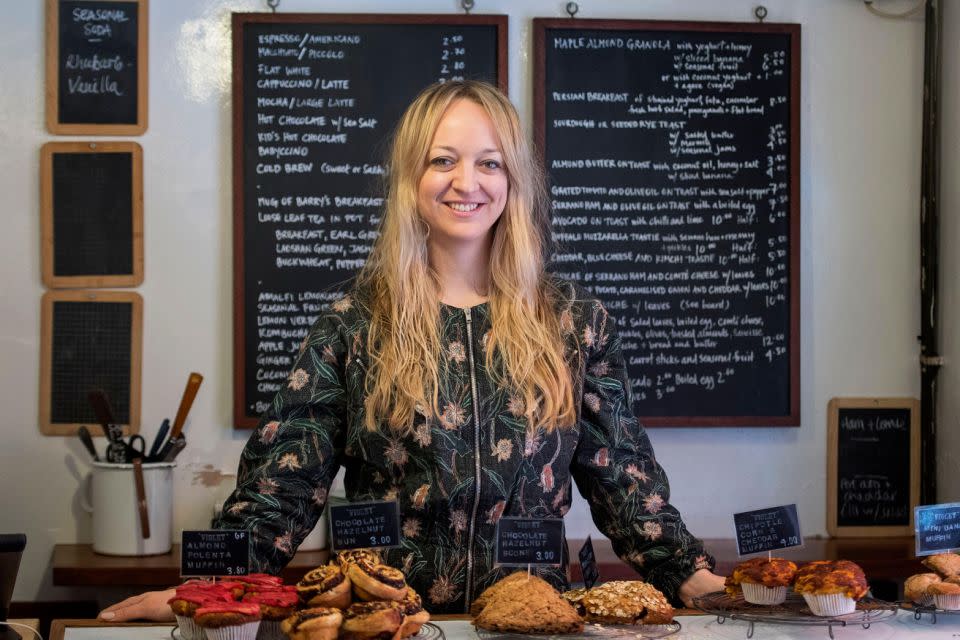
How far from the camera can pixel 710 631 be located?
145cm

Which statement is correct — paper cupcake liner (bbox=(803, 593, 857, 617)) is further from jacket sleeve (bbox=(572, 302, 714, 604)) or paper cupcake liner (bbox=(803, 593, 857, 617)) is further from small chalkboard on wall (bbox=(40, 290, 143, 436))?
small chalkboard on wall (bbox=(40, 290, 143, 436))

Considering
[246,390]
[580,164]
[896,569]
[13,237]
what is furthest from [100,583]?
[896,569]

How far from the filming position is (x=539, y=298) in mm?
1920

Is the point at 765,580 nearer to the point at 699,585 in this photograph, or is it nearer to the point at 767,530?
the point at 767,530

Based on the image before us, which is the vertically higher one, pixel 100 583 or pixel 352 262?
pixel 352 262

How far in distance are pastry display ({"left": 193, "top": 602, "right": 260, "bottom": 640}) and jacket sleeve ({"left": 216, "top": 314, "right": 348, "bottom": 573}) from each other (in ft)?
1.07

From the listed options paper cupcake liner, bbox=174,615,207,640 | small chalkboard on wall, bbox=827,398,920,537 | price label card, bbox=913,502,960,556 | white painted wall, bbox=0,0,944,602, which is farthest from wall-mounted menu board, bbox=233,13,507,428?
price label card, bbox=913,502,960,556

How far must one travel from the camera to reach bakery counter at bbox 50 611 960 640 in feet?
4.62

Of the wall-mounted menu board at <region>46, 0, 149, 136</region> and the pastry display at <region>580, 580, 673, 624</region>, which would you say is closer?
the pastry display at <region>580, 580, 673, 624</region>

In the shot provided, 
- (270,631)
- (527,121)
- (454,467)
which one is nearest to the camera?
(270,631)

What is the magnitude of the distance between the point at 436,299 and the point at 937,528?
841mm

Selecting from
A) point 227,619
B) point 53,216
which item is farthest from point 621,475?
point 53,216

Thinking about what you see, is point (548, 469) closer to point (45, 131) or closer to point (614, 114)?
point (614, 114)

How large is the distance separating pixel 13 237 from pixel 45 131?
0.92 ft
